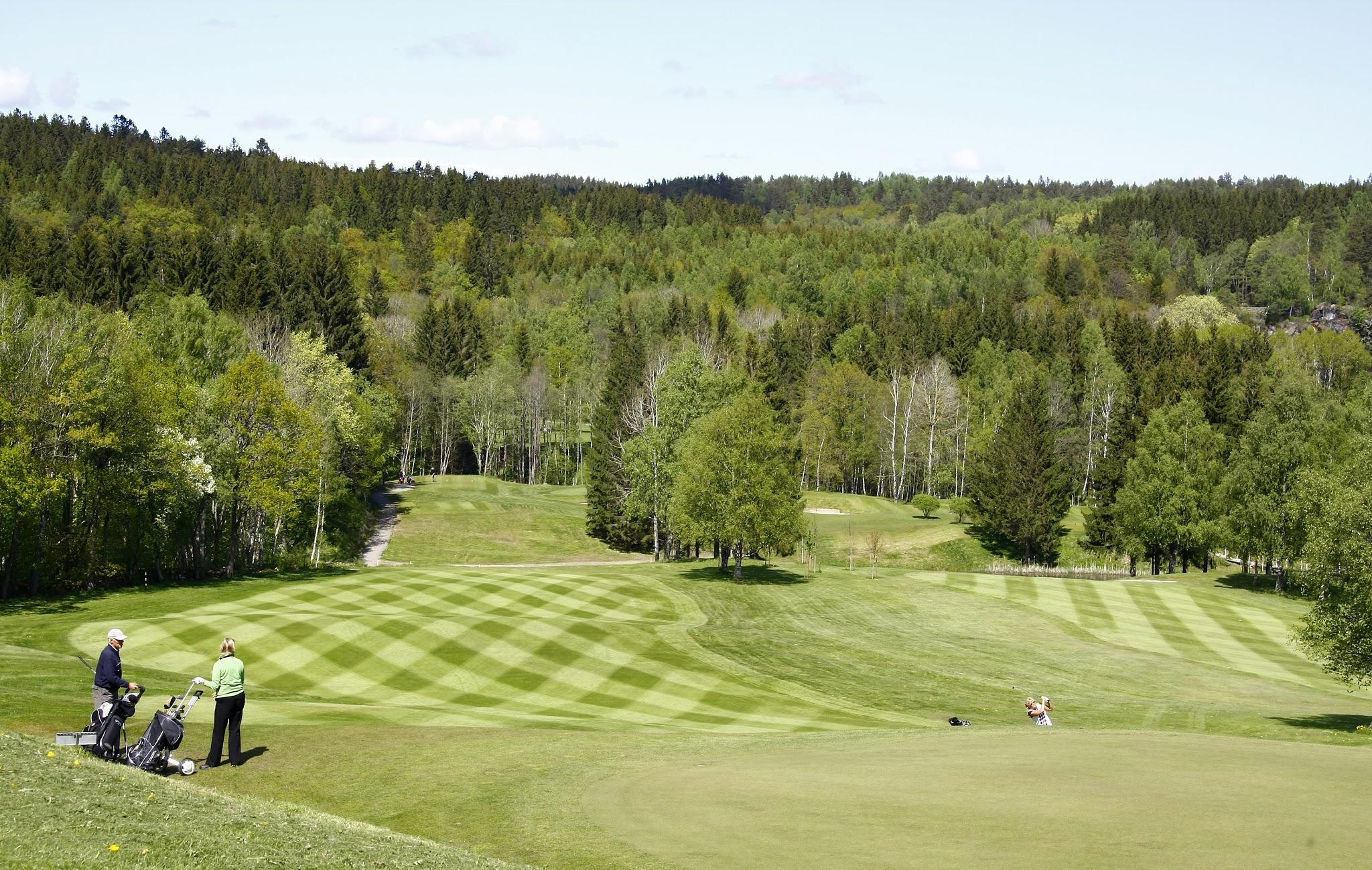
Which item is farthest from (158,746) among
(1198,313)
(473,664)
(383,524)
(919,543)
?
(1198,313)

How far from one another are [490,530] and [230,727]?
269 ft

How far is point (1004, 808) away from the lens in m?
17.5

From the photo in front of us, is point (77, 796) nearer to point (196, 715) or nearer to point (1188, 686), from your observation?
point (196, 715)

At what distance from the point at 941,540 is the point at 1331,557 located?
6661cm

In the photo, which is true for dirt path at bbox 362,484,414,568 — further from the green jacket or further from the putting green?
the putting green

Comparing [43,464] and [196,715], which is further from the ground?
[43,464]

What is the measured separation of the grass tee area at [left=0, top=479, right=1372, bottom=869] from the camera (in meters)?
16.1

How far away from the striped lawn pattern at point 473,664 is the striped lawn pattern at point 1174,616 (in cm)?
2416

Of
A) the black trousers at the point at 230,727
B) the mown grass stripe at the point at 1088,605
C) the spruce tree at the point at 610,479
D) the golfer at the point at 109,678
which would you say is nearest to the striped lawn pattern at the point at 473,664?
the black trousers at the point at 230,727

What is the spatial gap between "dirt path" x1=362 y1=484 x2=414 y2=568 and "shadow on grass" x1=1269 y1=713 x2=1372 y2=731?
63.4m

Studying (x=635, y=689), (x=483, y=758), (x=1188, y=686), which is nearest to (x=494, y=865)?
(x=483, y=758)

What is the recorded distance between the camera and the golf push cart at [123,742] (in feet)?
62.6

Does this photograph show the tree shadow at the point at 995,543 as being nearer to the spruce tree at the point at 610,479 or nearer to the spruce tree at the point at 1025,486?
the spruce tree at the point at 1025,486

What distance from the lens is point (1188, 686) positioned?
45.8 m
